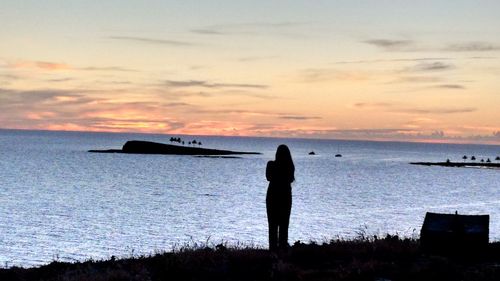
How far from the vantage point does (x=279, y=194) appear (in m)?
16.0

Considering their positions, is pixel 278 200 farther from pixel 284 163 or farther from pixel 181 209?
pixel 181 209

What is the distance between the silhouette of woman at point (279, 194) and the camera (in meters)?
15.8

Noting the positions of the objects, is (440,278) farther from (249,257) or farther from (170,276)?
(170,276)

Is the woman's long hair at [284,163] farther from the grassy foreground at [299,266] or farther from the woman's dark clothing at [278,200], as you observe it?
the grassy foreground at [299,266]

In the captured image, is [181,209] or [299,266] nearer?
[299,266]

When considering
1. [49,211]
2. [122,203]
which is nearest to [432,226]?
[49,211]

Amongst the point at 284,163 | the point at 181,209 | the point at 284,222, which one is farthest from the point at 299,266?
the point at 181,209

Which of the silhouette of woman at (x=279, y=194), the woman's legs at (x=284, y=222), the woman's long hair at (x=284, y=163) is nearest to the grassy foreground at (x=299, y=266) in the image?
the woman's legs at (x=284, y=222)

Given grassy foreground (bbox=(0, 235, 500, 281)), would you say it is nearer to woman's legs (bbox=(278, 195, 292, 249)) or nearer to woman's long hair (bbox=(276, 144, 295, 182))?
woman's legs (bbox=(278, 195, 292, 249))

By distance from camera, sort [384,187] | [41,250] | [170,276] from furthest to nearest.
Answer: [384,187] < [41,250] < [170,276]

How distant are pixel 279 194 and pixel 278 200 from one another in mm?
147

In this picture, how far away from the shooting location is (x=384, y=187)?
10462 centimetres

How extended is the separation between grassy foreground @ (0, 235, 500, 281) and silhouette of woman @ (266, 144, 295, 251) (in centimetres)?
83

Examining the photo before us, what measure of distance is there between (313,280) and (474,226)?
429cm
